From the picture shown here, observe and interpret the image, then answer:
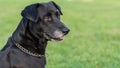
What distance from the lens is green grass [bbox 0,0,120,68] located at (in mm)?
13008

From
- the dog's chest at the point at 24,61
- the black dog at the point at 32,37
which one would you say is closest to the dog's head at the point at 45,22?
the black dog at the point at 32,37

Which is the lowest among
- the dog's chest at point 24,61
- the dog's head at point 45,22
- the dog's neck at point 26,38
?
the dog's chest at point 24,61

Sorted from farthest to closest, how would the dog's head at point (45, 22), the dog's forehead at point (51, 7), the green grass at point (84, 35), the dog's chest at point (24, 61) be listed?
the green grass at point (84, 35) → the dog's forehead at point (51, 7) → the dog's head at point (45, 22) → the dog's chest at point (24, 61)

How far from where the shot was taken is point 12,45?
8.70 m

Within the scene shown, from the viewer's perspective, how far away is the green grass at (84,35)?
42.7 ft

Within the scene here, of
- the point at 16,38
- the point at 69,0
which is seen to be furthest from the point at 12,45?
the point at 69,0

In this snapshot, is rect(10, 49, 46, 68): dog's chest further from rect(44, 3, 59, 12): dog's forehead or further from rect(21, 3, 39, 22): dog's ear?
rect(44, 3, 59, 12): dog's forehead

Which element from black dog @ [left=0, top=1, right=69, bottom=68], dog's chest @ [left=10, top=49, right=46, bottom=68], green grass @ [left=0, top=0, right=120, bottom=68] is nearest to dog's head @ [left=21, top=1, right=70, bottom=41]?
black dog @ [left=0, top=1, right=69, bottom=68]

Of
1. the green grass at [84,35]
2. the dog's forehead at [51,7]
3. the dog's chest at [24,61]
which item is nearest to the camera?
the dog's chest at [24,61]

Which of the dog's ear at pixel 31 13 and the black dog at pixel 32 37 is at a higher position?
the dog's ear at pixel 31 13

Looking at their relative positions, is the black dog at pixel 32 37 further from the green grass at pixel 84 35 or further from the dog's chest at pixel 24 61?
the green grass at pixel 84 35

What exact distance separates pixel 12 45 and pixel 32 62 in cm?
41

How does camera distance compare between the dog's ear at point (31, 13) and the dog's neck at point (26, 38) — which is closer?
the dog's ear at point (31, 13)

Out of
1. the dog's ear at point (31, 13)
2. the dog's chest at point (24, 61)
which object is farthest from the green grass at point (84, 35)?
the dog's ear at point (31, 13)
